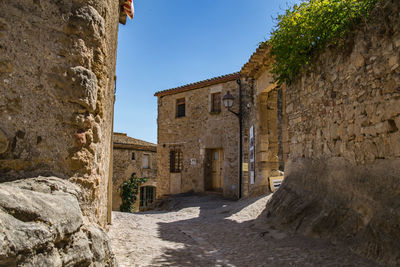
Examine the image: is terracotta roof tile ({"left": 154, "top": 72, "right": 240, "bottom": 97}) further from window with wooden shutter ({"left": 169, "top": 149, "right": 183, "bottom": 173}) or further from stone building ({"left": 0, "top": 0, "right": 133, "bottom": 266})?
stone building ({"left": 0, "top": 0, "right": 133, "bottom": 266})

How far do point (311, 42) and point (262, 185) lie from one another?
15.5 ft

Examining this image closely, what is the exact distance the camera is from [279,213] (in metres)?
5.00

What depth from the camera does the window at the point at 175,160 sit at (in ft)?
46.2

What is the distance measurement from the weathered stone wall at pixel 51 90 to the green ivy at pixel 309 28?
10.1ft

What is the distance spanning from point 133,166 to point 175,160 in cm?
531

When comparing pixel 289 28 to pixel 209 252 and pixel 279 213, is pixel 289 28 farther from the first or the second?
pixel 209 252

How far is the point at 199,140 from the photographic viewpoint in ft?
43.7

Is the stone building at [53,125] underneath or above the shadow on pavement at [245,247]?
above

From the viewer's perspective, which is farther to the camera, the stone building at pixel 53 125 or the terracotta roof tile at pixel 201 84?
the terracotta roof tile at pixel 201 84

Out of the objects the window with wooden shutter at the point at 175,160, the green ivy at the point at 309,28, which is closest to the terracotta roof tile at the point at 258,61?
the green ivy at the point at 309,28

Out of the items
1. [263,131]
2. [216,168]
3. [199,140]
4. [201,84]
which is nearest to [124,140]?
[199,140]

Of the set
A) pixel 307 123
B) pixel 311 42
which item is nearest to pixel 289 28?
pixel 311 42

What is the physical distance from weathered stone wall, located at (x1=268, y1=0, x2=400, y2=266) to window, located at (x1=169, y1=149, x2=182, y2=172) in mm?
8995

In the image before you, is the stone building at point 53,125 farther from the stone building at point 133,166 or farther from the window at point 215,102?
the stone building at point 133,166
